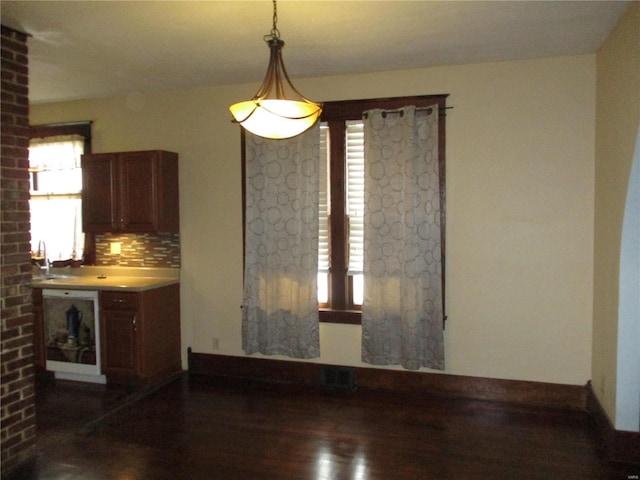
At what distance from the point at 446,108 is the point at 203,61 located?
2.00 metres

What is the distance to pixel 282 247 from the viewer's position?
170 inches

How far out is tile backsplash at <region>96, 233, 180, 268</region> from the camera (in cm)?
486

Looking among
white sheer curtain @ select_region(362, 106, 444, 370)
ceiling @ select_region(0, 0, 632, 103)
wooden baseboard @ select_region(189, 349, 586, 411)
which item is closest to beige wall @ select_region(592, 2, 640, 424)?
ceiling @ select_region(0, 0, 632, 103)

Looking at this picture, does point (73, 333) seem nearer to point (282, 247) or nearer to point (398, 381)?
point (282, 247)

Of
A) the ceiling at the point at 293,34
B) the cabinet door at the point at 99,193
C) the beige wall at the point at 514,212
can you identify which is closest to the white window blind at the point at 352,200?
the beige wall at the point at 514,212

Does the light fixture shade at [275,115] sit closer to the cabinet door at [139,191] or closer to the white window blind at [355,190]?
the white window blind at [355,190]

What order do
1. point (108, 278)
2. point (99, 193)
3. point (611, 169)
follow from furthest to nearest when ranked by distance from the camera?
point (108, 278)
point (99, 193)
point (611, 169)

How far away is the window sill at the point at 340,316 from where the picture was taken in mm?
4324

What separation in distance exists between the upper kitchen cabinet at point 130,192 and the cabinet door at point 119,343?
0.83 m

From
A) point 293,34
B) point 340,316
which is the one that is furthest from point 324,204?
point 293,34

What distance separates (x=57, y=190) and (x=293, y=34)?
3457mm

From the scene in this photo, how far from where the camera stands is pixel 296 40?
11.2 feet

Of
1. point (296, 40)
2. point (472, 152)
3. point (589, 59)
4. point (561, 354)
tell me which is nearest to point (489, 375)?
point (561, 354)

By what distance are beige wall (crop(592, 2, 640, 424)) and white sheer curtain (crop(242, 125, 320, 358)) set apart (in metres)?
2.18
